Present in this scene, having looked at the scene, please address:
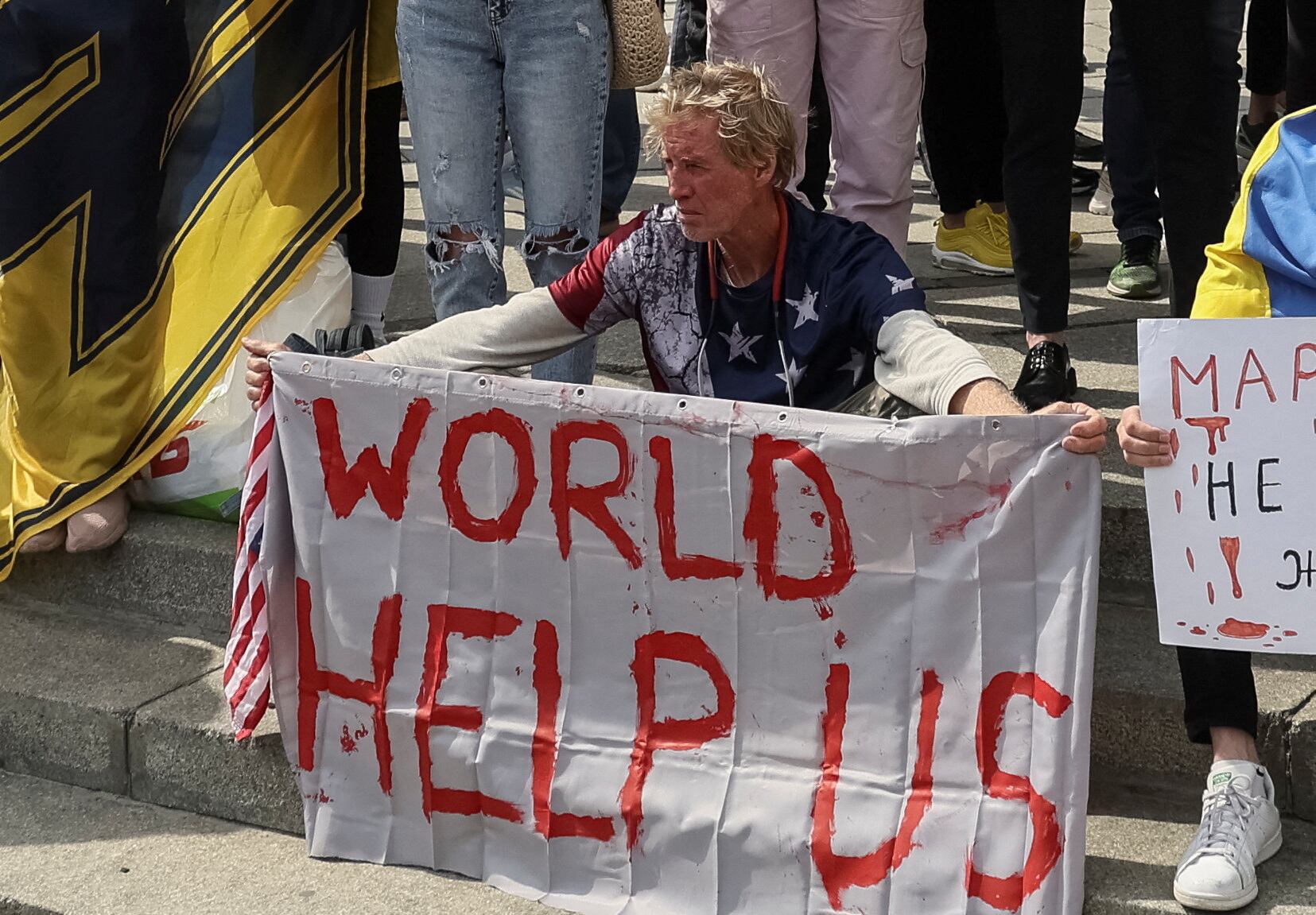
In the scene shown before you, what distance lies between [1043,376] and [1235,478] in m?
1.31

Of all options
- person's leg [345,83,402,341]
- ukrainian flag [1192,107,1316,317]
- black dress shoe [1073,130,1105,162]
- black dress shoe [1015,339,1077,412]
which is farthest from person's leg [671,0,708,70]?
black dress shoe [1073,130,1105,162]

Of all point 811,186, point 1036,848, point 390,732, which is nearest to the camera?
point 1036,848

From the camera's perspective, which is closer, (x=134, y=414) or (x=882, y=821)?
(x=882, y=821)

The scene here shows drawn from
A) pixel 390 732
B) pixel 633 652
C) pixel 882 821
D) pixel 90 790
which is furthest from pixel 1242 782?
pixel 90 790

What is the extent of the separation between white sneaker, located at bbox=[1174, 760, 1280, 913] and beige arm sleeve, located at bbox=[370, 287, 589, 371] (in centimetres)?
140

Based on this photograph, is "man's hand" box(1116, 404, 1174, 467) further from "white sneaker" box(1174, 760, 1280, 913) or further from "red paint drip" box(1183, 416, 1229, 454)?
"white sneaker" box(1174, 760, 1280, 913)

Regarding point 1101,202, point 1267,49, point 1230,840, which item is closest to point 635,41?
point 1230,840

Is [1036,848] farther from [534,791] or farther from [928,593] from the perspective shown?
[534,791]

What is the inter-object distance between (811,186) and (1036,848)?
8.65 feet

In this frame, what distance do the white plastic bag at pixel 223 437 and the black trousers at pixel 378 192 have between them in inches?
4.2

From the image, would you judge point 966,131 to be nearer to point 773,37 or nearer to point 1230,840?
point 773,37

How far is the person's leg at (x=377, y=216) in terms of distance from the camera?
414cm

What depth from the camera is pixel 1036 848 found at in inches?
106

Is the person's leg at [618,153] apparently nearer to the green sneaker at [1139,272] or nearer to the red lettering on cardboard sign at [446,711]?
the green sneaker at [1139,272]
